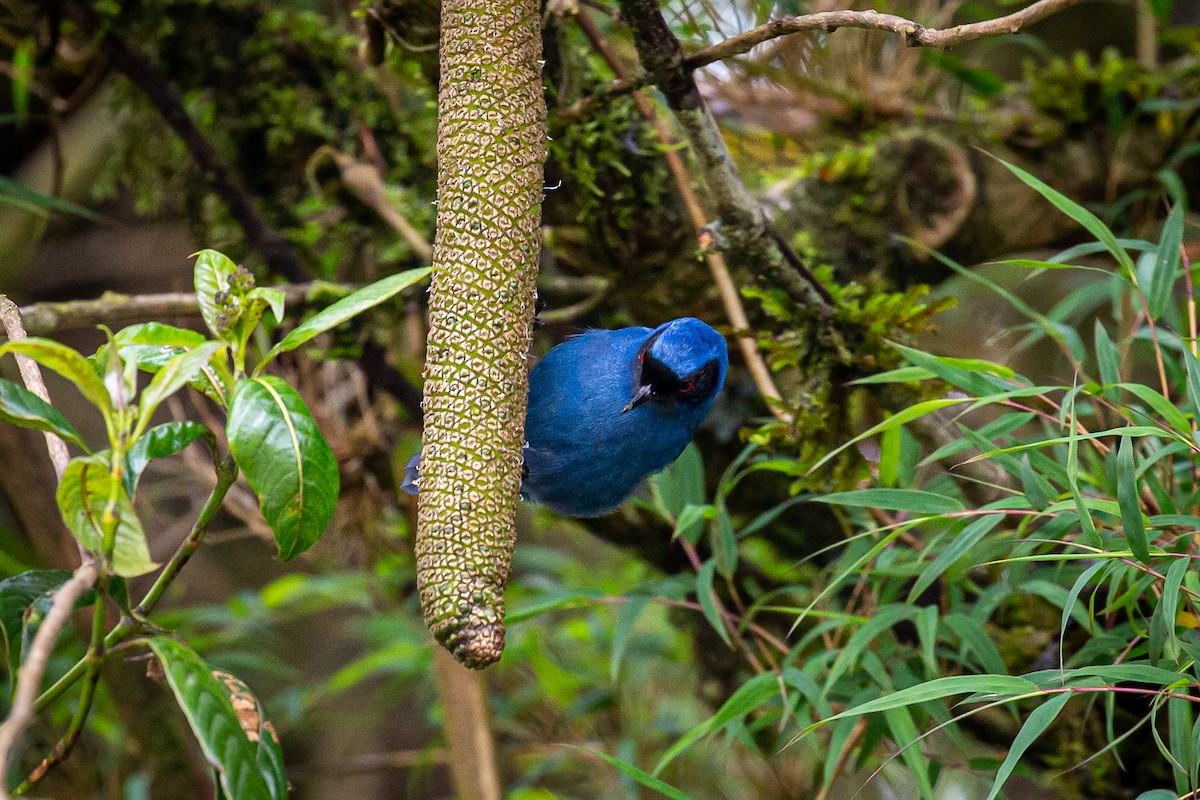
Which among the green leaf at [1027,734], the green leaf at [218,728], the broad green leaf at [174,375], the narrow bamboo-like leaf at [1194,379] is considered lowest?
the green leaf at [1027,734]

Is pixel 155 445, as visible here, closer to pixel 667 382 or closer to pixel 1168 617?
pixel 667 382

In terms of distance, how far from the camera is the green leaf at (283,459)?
1050mm

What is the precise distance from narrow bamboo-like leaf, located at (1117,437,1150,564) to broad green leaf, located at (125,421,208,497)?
1220 millimetres

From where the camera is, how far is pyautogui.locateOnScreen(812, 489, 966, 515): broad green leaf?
63.2 inches

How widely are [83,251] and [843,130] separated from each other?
9.62 ft

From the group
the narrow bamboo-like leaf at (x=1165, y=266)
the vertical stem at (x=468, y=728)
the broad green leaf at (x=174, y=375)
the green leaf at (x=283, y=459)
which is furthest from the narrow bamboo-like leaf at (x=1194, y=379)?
the vertical stem at (x=468, y=728)

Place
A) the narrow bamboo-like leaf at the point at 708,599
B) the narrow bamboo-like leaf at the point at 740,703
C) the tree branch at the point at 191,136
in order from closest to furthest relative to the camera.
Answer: the narrow bamboo-like leaf at the point at 740,703 → the narrow bamboo-like leaf at the point at 708,599 → the tree branch at the point at 191,136

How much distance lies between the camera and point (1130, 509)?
4.29 feet

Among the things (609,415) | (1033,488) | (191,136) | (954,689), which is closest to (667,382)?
(609,415)

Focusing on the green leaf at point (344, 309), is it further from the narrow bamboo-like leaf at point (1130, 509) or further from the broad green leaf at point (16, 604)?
the narrow bamboo-like leaf at point (1130, 509)

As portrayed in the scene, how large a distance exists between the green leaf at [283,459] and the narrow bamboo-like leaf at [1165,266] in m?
1.47

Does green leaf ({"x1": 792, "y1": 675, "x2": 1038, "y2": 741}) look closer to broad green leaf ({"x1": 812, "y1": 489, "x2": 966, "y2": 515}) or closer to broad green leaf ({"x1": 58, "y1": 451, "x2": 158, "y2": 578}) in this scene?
broad green leaf ({"x1": 812, "y1": 489, "x2": 966, "y2": 515})

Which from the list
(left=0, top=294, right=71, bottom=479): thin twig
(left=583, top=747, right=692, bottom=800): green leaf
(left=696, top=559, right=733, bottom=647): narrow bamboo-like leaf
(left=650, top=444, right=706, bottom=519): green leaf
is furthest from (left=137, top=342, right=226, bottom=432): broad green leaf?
(left=650, top=444, right=706, bottom=519): green leaf

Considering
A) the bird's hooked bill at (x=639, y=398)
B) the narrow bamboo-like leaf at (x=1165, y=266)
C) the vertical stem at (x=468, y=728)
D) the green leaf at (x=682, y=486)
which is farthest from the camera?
the vertical stem at (x=468, y=728)
